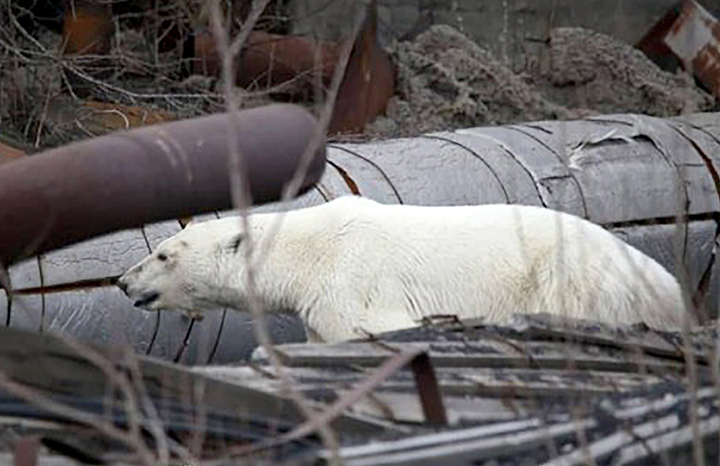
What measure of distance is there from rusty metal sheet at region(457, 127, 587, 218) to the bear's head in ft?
7.68

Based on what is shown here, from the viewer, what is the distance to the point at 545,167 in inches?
364

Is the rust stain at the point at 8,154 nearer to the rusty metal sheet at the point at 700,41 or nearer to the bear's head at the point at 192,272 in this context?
the bear's head at the point at 192,272

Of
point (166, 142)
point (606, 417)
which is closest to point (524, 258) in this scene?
point (166, 142)

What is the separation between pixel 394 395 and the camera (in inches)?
134

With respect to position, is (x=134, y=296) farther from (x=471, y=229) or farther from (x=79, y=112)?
(x=79, y=112)

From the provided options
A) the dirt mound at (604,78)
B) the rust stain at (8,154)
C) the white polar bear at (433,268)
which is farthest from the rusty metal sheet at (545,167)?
the dirt mound at (604,78)

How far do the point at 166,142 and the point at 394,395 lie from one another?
35.7 inches

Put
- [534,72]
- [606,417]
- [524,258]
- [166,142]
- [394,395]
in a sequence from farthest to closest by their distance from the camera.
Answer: [534,72] < [524,258] < [166,142] < [394,395] < [606,417]

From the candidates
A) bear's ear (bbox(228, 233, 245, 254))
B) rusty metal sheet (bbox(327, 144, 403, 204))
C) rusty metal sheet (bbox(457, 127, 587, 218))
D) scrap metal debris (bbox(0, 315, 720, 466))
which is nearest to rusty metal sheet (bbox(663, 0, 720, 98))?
rusty metal sheet (bbox(457, 127, 587, 218))

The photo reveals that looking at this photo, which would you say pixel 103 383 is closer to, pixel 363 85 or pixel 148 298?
pixel 148 298

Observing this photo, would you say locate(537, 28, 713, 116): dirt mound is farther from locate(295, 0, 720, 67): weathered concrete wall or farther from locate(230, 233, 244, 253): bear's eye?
locate(230, 233, 244, 253): bear's eye

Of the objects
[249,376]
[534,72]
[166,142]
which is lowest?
[534,72]

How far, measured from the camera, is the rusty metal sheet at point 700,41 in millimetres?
12391

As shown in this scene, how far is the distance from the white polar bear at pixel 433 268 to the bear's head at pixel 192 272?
0.08 metres
